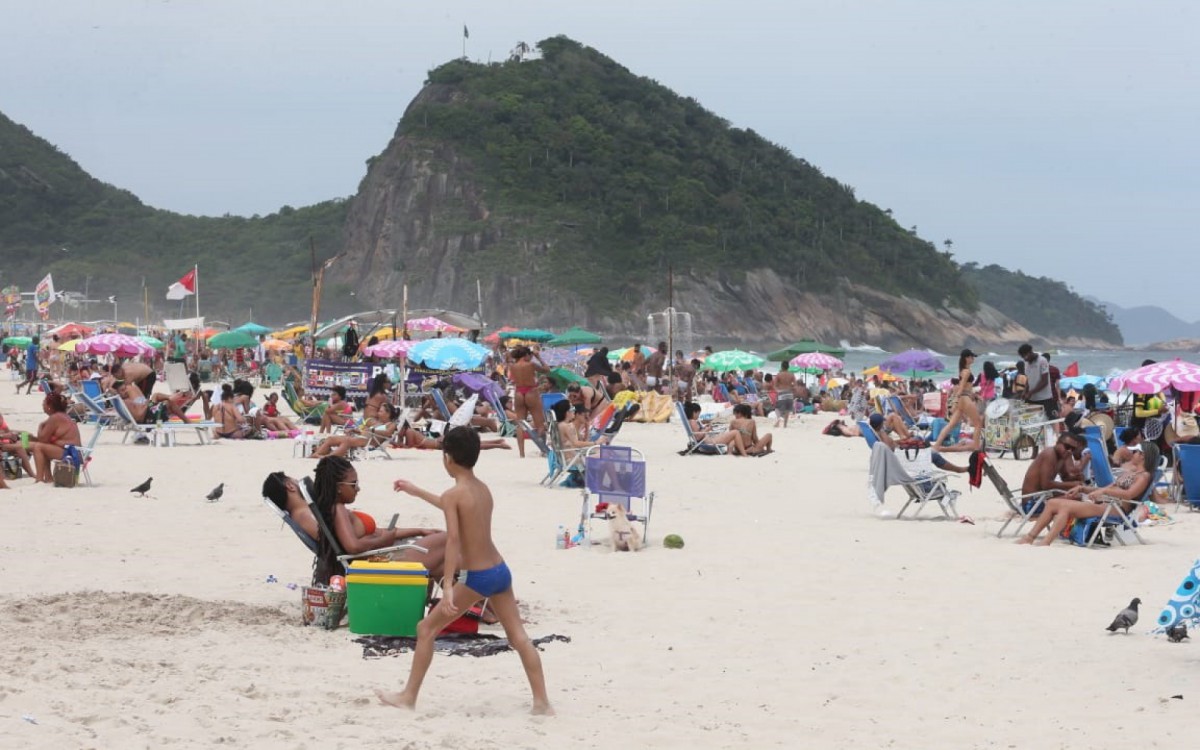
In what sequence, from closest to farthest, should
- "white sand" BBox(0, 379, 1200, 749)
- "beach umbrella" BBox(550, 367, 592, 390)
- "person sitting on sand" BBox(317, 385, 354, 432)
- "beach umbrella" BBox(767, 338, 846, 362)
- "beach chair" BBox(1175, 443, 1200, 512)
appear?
1. "white sand" BBox(0, 379, 1200, 749)
2. "beach chair" BBox(1175, 443, 1200, 512)
3. "person sitting on sand" BBox(317, 385, 354, 432)
4. "beach umbrella" BBox(550, 367, 592, 390)
5. "beach umbrella" BBox(767, 338, 846, 362)

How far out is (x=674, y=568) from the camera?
297 inches

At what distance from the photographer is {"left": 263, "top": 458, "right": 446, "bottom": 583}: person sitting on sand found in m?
5.79

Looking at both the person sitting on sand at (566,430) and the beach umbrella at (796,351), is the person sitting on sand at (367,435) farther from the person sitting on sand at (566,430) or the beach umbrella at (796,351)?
the beach umbrella at (796,351)

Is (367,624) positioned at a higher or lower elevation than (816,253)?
lower

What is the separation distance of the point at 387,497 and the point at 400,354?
10591mm

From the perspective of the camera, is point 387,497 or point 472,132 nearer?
point 387,497

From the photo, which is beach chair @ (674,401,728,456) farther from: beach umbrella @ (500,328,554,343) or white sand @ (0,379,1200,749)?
beach umbrella @ (500,328,554,343)

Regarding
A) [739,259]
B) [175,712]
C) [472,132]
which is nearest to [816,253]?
[739,259]

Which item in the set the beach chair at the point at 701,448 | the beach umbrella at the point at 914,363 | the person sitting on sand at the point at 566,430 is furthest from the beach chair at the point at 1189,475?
the beach umbrella at the point at 914,363

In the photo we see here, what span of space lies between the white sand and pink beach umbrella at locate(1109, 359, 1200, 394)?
291 cm

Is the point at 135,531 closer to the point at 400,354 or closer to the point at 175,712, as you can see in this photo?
the point at 175,712

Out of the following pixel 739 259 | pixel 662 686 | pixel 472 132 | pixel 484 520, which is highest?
pixel 472 132

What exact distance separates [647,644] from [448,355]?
43.7 ft

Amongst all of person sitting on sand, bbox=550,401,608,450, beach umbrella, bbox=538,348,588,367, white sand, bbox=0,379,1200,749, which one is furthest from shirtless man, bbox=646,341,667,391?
white sand, bbox=0,379,1200,749
